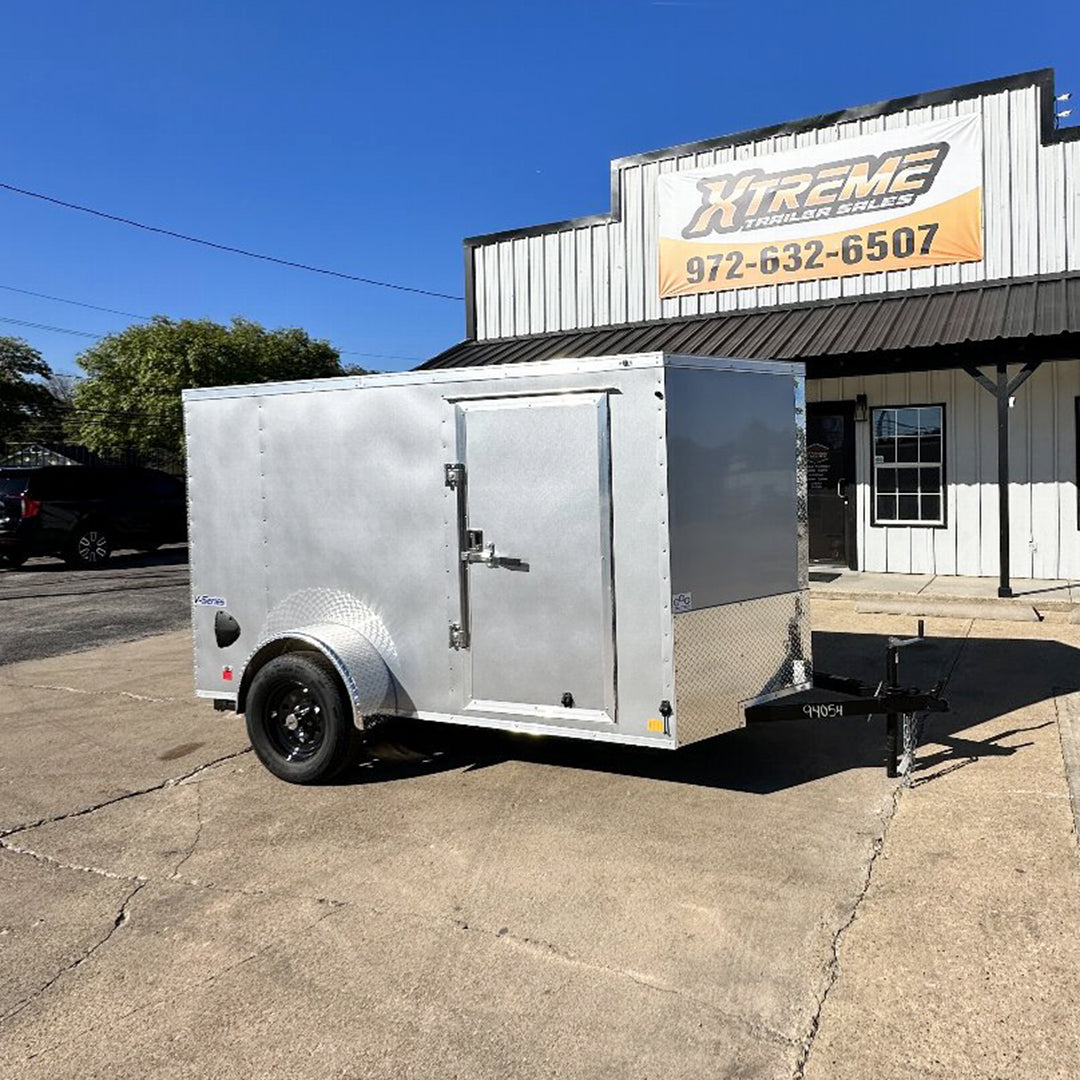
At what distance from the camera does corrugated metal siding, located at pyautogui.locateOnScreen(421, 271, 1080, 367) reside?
36.1ft

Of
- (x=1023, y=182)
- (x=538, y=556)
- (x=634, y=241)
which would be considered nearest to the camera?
(x=538, y=556)

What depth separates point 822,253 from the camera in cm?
1358

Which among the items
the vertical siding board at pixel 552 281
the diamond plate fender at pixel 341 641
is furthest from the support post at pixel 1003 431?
the diamond plate fender at pixel 341 641

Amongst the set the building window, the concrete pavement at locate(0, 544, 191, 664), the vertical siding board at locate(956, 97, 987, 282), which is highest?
the vertical siding board at locate(956, 97, 987, 282)

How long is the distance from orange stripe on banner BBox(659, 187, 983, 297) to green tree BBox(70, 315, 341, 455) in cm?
3251

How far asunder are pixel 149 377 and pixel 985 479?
39.2 metres

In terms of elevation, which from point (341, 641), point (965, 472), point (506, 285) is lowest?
point (341, 641)

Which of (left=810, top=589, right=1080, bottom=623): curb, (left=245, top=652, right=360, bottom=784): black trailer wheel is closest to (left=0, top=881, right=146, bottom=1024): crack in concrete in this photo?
(left=245, top=652, right=360, bottom=784): black trailer wheel

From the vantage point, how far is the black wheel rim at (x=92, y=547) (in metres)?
18.2

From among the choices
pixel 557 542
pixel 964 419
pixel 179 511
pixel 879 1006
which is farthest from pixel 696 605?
pixel 179 511

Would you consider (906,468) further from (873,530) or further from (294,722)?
(294,722)

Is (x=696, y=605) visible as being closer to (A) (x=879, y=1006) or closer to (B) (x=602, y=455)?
(B) (x=602, y=455)

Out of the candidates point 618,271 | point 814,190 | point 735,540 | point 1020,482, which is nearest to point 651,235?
point 618,271

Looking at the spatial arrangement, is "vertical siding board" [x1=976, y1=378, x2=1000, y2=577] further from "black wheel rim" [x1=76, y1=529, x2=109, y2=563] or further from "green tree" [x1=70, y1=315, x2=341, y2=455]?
"green tree" [x1=70, y1=315, x2=341, y2=455]
